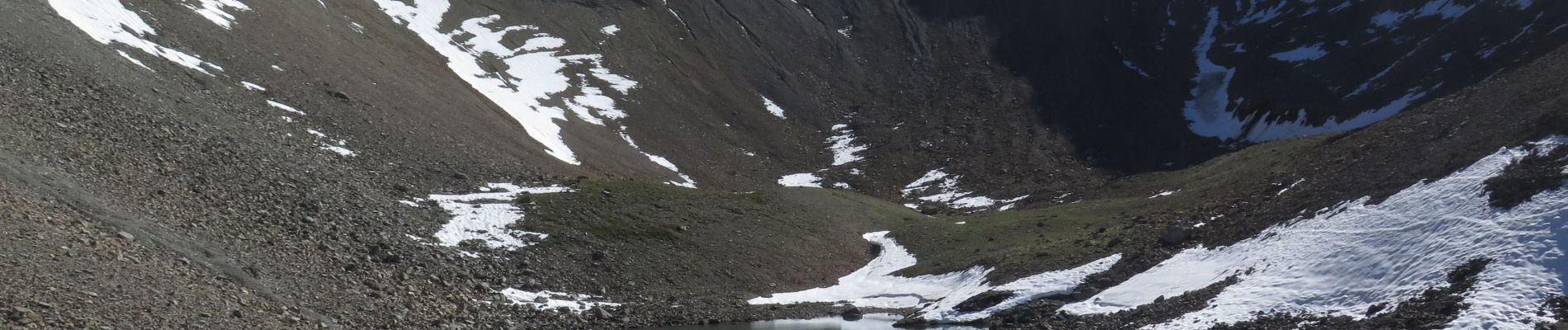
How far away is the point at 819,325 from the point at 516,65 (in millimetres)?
52251

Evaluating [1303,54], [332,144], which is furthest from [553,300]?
[1303,54]

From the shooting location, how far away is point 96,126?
3947 cm

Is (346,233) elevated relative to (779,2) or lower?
lower

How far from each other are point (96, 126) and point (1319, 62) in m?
89.2

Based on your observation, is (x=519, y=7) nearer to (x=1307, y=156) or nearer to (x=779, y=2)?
(x=779, y=2)

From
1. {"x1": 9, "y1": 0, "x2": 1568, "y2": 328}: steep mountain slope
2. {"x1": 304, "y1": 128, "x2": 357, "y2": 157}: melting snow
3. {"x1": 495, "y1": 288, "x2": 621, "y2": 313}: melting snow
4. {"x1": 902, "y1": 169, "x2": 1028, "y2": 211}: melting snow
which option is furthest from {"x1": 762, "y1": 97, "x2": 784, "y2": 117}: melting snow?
{"x1": 495, "y1": 288, "x2": 621, "y2": 313}: melting snow

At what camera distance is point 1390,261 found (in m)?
29.2

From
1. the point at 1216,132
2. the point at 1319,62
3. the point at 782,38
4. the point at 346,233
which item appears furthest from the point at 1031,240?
the point at 782,38

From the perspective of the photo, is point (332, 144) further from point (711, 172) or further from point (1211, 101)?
point (1211, 101)

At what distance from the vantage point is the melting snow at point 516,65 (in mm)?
74375

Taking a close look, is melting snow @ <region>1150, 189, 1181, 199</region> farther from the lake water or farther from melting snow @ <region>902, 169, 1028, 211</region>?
the lake water

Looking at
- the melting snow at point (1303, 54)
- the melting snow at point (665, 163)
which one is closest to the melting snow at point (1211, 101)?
the melting snow at point (1303, 54)

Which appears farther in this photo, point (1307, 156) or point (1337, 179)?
point (1307, 156)

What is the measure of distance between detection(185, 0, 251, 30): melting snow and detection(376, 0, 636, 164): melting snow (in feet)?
50.0
